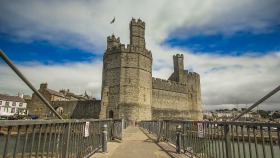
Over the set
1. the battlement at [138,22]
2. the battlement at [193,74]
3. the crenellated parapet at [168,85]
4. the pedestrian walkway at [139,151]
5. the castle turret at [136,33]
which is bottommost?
the pedestrian walkway at [139,151]

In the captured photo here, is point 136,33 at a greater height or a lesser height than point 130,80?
greater

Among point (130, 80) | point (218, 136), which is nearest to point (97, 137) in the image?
point (218, 136)

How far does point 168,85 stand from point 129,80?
13.9 m

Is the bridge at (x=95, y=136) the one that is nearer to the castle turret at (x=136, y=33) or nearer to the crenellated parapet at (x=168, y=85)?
the castle turret at (x=136, y=33)

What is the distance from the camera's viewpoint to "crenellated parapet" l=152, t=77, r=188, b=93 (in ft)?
135

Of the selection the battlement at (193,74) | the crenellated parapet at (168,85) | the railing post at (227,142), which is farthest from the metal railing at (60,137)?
the battlement at (193,74)

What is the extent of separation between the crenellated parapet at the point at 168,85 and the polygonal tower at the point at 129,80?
649 cm

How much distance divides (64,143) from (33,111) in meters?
45.6

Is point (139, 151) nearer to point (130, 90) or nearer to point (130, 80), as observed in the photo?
point (130, 90)

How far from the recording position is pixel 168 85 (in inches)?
1704

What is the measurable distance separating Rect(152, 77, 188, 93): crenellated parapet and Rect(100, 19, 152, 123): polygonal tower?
6.49m

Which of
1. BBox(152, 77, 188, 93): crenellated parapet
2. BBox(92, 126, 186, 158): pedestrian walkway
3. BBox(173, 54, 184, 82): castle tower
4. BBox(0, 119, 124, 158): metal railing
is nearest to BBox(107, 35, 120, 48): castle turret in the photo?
BBox(152, 77, 188, 93): crenellated parapet

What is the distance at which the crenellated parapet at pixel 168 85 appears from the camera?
4100 cm

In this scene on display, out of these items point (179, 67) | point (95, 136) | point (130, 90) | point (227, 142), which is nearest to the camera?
point (227, 142)
